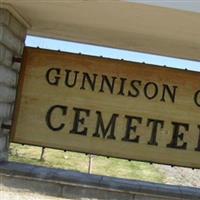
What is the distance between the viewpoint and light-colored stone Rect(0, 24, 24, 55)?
3.51 m

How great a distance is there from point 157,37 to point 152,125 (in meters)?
0.74

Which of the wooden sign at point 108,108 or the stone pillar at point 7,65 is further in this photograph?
the wooden sign at point 108,108

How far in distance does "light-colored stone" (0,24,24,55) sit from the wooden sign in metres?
0.08

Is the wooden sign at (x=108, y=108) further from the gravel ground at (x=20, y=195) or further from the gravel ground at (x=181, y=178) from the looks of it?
the gravel ground at (x=181, y=178)

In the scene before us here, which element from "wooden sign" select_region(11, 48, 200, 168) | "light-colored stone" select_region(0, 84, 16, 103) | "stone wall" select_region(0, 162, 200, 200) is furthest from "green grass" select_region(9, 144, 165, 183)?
"stone wall" select_region(0, 162, 200, 200)

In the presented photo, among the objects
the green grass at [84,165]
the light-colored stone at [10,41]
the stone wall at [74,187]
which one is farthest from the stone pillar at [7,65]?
the green grass at [84,165]

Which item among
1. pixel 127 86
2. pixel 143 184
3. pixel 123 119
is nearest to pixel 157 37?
pixel 127 86

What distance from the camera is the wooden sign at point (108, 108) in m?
3.99

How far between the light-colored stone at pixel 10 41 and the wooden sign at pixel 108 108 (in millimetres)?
75

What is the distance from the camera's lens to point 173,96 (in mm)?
4047

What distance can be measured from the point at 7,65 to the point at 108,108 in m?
0.91

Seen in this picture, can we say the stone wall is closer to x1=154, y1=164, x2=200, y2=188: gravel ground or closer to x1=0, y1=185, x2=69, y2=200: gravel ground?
x1=0, y1=185, x2=69, y2=200: gravel ground

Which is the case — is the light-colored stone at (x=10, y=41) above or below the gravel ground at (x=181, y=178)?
above

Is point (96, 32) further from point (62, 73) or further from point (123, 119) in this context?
point (123, 119)
